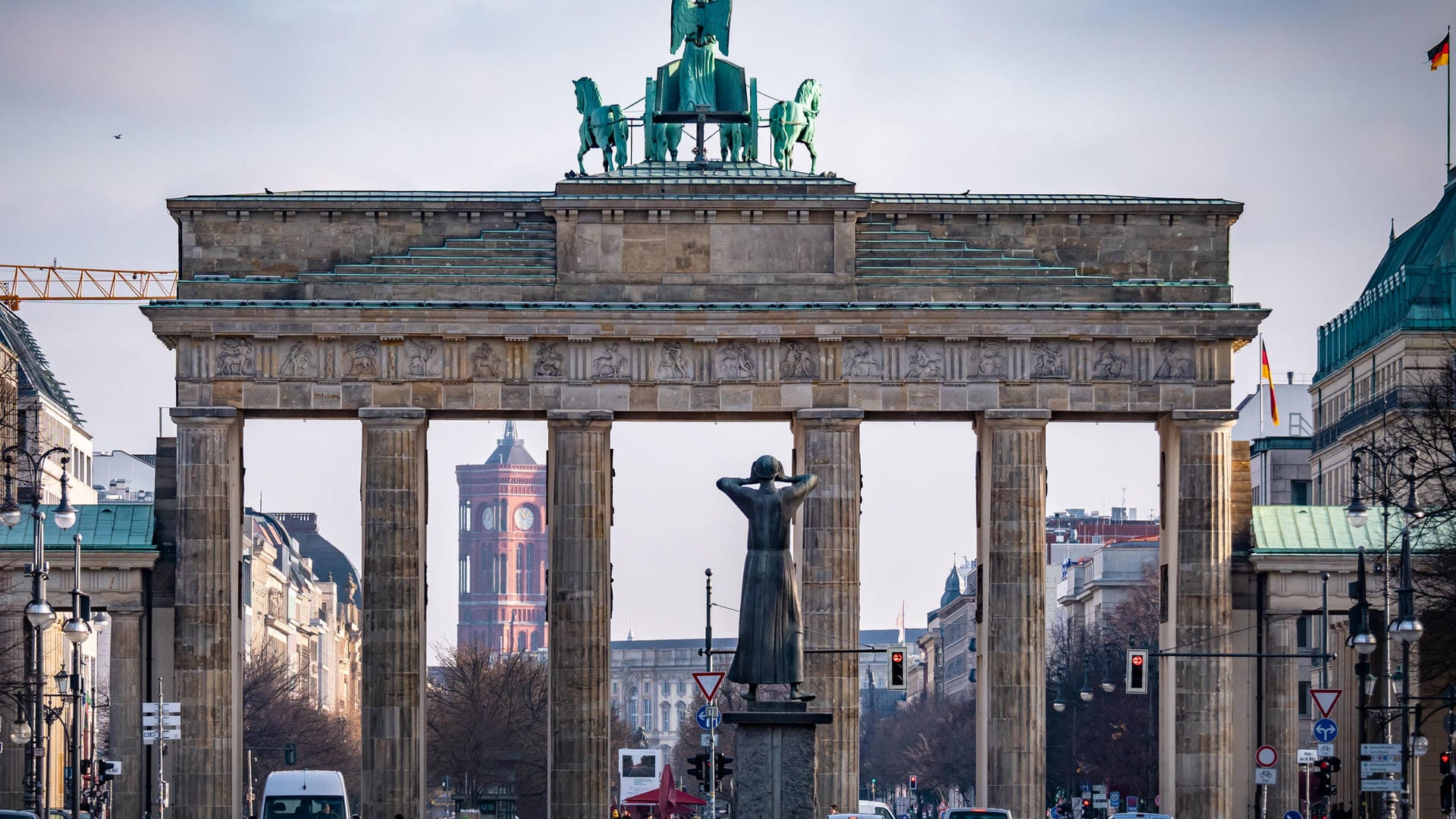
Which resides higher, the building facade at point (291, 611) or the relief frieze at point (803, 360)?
the relief frieze at point (803, 360)

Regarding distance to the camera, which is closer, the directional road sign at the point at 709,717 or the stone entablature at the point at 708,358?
the directional road sign at the point at 709,717

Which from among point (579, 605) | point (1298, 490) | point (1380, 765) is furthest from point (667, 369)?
point (1298, 490)

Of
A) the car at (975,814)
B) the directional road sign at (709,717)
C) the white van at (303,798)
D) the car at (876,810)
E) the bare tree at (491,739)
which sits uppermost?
the directional road sign at (709,717)

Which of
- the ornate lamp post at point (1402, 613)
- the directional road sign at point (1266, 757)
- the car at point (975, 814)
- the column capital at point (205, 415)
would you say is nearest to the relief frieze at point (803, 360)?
the column capital at point (205, 415)

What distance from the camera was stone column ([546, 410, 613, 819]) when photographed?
2603 inches

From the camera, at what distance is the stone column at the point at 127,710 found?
218 ft

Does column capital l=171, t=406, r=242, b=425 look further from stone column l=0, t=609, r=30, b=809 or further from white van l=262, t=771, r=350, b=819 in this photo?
white van l=262, t=771, r=350, b=819

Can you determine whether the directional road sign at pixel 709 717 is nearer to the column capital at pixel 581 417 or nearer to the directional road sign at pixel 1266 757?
the column capital at pixel 581 417

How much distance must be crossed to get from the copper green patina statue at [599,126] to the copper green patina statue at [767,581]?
96.1ft

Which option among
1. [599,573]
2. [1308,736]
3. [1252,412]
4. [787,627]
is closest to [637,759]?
[1308,736]

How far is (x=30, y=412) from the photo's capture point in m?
108

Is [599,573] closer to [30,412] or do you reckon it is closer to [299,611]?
[30,412]

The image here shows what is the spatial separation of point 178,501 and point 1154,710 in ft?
156

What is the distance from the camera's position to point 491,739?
116m
